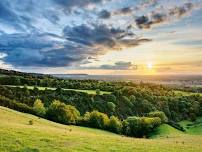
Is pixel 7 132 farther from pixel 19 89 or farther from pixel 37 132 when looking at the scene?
pixel 19 89

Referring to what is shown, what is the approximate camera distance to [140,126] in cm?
8950

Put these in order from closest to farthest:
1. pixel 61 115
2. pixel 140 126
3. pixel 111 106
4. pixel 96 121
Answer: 1. pixel 61 115
2. pixel 140 126
3. pixel 96 121
4. pixel 111 106

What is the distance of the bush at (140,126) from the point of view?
8888 cm

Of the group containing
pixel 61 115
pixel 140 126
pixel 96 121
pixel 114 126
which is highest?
pixel 61 115

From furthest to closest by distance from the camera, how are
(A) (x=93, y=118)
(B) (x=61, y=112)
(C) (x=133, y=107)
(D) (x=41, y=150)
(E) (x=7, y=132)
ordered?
(C) (x=133, y=107)
(A) (x=93, y=118)
(B) (x=61, y=112)
(E) (x=7, y=132)
(D) (x=41, y=150)

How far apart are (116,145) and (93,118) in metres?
63.5

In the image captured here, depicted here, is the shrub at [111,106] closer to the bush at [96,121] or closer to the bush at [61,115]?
the bush at [96,121]

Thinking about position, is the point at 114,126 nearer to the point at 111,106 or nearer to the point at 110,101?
the point at 111,106

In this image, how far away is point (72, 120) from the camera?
3374 inches

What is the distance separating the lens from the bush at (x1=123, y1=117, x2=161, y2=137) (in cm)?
8888

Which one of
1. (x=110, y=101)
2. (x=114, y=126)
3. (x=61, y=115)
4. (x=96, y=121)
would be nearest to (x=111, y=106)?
(x=110, y=101)

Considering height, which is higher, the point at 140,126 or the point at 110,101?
the point at 110,101

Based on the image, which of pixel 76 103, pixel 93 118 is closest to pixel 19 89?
pixel 76 103

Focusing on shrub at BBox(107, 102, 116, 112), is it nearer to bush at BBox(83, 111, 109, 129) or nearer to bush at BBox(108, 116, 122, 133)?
bush at BBox(83, 111, 109, 129)
